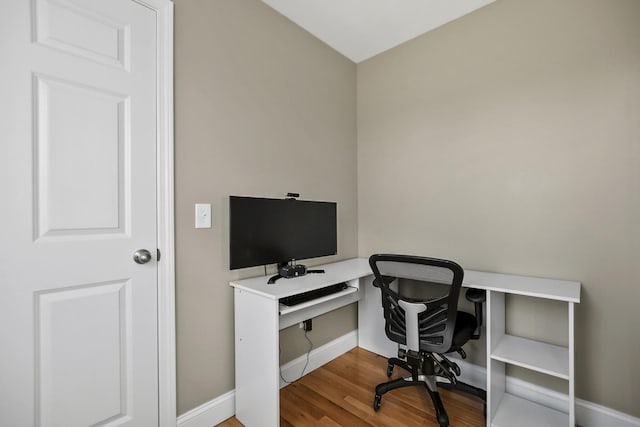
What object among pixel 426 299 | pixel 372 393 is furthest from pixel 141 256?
pixel 372 393

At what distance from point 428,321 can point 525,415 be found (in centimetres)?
80

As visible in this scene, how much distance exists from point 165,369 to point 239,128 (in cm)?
146

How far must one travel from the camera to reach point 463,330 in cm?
176

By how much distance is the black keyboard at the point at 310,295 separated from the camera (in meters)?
1.71

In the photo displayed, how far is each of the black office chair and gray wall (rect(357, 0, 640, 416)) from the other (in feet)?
1.69

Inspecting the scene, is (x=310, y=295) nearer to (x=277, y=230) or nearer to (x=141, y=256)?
(x=277, y=230)

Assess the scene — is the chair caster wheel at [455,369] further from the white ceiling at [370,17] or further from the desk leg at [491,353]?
the white ceiling at [370,17]

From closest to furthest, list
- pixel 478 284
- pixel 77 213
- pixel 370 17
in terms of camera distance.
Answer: pixel 77 213
pixel 478 284
pixel 370 17

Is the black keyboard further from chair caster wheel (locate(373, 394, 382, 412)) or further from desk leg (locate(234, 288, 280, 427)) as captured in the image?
chair caster wheel (locate(373, 394, 382, 412))

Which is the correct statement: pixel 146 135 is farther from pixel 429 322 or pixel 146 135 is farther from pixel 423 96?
pixel 423 96

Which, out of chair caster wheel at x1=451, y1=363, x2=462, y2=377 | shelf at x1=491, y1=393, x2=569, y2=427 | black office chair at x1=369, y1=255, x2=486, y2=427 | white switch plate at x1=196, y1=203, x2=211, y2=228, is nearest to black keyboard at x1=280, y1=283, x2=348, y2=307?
black office chair at x1=369, y1=255, x2=486, y2=427

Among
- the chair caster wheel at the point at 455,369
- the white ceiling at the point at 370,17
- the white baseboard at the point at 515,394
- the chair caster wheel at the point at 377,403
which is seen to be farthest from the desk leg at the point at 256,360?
the white ceiling at the point at 370,17

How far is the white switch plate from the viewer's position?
169 cm

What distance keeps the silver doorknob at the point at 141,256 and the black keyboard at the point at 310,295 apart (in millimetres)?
744
